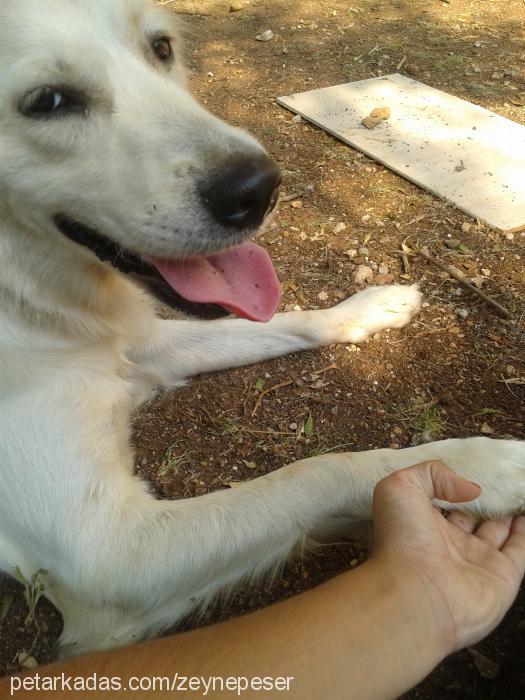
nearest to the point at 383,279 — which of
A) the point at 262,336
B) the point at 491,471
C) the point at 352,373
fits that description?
the point at 352,373

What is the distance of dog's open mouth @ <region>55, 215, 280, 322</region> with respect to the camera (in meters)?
1.97

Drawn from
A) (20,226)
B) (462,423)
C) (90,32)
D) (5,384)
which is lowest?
(462,423)

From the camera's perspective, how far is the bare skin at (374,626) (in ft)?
4.73

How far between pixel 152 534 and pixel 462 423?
56.9 inches

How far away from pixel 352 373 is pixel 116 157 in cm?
154

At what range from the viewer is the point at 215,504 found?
1938 millimetres

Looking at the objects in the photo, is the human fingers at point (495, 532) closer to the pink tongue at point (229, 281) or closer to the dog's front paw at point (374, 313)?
the pink tongue at point (229, 281)

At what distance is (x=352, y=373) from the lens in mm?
2848

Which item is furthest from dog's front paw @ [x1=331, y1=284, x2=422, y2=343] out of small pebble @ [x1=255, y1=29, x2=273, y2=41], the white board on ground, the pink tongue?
small pebble @ [x1=255, y1=29, x2=273, y2=41]

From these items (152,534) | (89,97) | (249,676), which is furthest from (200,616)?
(89,97)

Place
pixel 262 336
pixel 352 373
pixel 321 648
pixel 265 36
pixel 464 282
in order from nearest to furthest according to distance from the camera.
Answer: pixel 321 648 → pixel 352 373 → pixel 262 336 → pixel 464 282 → pixel 265 36

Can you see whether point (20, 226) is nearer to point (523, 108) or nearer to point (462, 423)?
point (462, 423)

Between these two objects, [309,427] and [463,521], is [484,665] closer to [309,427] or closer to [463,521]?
[463,521]

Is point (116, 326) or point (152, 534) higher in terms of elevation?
point (116, 326)
